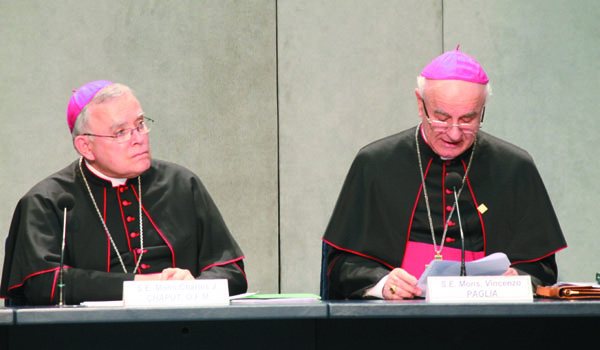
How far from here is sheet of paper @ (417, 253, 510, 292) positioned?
248cm

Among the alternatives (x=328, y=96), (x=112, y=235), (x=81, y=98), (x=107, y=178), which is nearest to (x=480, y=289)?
(x=112, y=235)

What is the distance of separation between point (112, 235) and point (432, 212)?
1.23 metres

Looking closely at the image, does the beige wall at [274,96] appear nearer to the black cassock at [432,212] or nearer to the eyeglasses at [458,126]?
the black cassock at [432,212]

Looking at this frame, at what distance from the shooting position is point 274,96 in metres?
4.64

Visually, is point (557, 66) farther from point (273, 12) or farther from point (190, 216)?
point (190, 216)

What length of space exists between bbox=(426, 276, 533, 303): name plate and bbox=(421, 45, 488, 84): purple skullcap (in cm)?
113

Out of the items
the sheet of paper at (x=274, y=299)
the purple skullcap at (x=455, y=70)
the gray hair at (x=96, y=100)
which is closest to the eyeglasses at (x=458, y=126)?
the purple skullcap at (x=455, y=70)

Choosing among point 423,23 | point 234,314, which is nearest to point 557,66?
point 423,23

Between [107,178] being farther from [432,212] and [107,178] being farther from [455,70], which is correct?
[455,70]

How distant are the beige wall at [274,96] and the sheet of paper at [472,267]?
2.08m

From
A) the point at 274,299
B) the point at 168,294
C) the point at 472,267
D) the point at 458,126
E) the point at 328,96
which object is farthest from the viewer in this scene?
the point at 328,96

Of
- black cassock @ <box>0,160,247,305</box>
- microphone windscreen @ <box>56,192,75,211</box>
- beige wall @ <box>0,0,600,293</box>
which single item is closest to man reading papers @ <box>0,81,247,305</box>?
black cassock @ <box>0,160,247,305</box>

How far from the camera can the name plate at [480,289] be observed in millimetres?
2229

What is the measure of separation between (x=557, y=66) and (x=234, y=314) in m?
3.26
